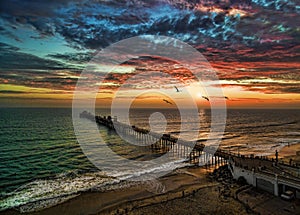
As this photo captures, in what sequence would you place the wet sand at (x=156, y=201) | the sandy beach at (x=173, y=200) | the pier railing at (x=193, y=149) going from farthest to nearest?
1. the pier railing at (x=193, y=149)
2. the wet sand at (x=156, y=201)
3. the sandy beach at (x=173, y=200)

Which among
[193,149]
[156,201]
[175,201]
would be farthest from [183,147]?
[156,201]

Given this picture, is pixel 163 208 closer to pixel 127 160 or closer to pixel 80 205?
pixel 80 205

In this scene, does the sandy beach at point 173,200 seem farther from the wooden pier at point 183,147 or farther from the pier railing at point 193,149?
the wooden pier at point 183,147

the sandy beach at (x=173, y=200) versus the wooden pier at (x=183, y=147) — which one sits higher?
the wooden pier at (x=183, y=147)

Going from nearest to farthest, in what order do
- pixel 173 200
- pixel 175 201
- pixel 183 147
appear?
pixel 175 201, pixel 173 200, pixel 183 147

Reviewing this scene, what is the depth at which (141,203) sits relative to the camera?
23.1 meters

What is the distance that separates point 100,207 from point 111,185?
583 cm

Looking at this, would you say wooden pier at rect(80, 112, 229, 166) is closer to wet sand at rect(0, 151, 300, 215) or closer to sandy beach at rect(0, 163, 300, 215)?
sandy beach at rect(0, 163, 300, 215)

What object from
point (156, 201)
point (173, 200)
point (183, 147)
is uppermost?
point (183, 147)

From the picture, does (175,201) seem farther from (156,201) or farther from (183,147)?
(183,147)

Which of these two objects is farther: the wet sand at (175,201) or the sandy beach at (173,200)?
the sandy beach at (173,200)

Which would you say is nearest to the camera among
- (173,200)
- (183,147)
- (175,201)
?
(175,201)

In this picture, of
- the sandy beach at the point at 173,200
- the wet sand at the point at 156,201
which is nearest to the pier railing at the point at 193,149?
the sandy beach at the point at 173,200

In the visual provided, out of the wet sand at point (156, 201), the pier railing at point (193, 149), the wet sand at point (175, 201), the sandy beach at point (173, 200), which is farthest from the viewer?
the pier railing at point (193, 149)
